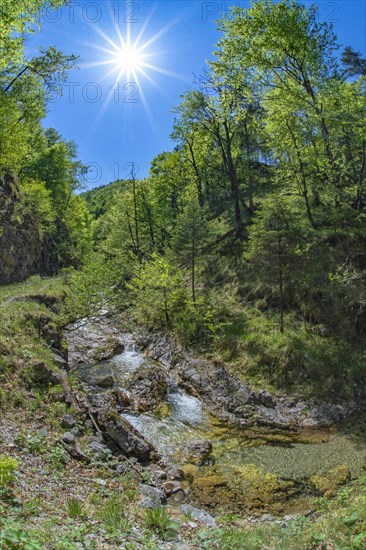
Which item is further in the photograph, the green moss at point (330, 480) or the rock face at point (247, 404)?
the rock face at point (247, 404)

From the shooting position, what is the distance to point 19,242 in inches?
1238

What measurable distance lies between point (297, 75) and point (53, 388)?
1821 cm

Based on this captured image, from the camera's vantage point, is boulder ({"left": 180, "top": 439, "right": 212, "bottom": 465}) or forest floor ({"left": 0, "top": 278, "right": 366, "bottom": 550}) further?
boulder ({"left": 180, "top": 439, "right": 212, "bottom": 465})

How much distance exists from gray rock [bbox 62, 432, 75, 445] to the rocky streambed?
1.71 meters

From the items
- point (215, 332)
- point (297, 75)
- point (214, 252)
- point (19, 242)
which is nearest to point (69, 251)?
point (19, 242)

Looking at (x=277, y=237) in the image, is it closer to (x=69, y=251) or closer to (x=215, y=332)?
(x=215, y=332)

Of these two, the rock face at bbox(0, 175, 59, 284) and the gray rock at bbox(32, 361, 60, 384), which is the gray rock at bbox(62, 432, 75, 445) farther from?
the rock face at bbox(0, 175, 59, 284)

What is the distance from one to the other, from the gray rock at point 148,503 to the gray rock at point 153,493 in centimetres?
31

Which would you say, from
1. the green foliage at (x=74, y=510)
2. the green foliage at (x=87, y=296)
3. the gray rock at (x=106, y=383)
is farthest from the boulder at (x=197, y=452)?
the green foliage at (x=87, y=296)

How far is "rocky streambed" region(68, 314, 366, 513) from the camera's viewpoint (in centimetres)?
1088

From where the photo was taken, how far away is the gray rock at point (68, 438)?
A: 417 inches

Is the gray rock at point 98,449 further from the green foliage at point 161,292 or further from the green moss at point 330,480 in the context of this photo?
the green foliage at point 161,292

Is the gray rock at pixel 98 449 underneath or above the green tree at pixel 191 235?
underneath

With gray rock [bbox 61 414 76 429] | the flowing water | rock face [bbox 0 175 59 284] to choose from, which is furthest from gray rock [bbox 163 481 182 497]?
rock face [bbox 0 175 59 284]
